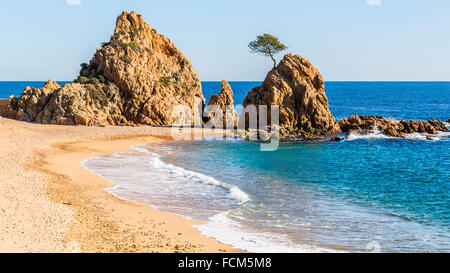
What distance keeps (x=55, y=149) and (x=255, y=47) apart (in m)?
30.5

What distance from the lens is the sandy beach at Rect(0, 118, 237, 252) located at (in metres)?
13.3

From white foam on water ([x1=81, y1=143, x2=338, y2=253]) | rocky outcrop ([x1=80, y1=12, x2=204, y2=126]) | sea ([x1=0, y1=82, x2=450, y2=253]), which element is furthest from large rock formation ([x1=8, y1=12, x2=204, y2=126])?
white foam on water ([x1=81, y1=143, x2=338, y2=253])

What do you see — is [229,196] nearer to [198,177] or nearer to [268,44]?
[198,177]

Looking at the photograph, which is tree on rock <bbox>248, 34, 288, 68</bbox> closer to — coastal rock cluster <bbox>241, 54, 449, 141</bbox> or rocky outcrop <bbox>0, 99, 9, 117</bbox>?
coastal rock cluster <bbox>241, 54, 449, 141</bbox>

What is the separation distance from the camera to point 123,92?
2004 inches

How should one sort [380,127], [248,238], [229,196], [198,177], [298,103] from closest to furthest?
1. [248,238]
2. [229,196]
3. [198,177]
4. [298,103]
5. [380,127]

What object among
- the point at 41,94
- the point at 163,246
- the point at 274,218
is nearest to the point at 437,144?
the point at 274,218

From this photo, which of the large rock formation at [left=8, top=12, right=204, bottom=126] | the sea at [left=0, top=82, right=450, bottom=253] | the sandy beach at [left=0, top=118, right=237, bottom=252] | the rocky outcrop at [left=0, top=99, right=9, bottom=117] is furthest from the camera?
the rocky outcrop at [left=0, top=99, right=9, bottom=117]

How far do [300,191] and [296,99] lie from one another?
25.6 meters

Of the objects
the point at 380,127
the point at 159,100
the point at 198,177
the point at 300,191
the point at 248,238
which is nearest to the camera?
the point at 248,238

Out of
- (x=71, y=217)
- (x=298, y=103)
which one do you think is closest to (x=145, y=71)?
(x=298, y=103)

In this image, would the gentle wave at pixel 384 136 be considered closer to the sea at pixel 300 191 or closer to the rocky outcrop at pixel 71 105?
the sea at pixel 300 191

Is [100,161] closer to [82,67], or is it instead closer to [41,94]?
[41,94]

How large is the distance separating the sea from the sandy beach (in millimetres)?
1190
